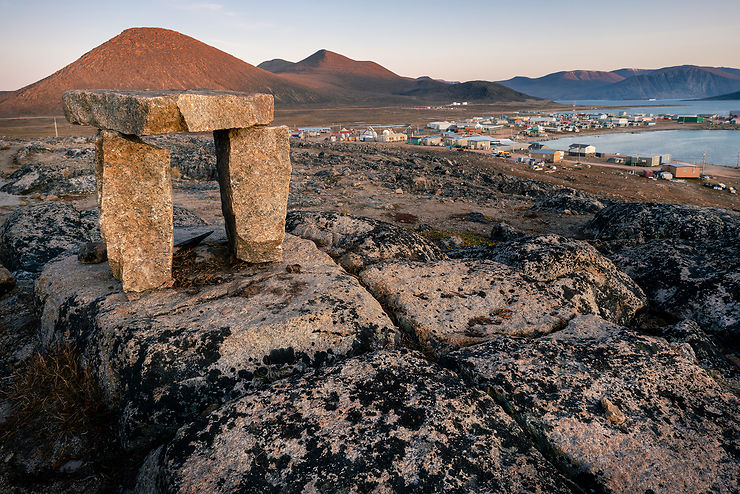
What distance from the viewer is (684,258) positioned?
28.6 ft

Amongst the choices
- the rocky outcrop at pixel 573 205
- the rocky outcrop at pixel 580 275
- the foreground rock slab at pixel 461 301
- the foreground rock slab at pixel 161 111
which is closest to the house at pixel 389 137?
the rocky outcrop at pixel 573 205

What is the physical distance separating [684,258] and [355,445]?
28.3ft

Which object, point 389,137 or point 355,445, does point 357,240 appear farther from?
point 389,137

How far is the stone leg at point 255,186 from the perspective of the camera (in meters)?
6.70

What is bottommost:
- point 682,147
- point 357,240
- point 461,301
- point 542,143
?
point 461,301

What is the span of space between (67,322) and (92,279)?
3.32 ft

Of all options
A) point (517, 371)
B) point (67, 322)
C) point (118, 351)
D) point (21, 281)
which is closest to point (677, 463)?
point (517, 371)

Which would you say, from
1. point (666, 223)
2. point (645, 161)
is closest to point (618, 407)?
point (666, 223)

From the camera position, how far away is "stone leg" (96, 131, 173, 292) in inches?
230

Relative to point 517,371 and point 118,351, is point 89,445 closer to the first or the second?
point 118,351

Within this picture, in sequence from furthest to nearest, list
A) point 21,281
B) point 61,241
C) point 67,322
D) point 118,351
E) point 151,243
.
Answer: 1. point 61,241
2. point 21,281
3. point 151,243
4. point 67,322
5. point 118,351

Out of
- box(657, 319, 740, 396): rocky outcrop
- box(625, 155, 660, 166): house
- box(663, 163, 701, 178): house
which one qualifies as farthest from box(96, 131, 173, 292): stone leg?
box(625, 155, 660, 166): house

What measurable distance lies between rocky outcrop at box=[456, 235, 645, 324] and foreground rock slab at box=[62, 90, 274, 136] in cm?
537

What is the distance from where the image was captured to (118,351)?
193 inches
